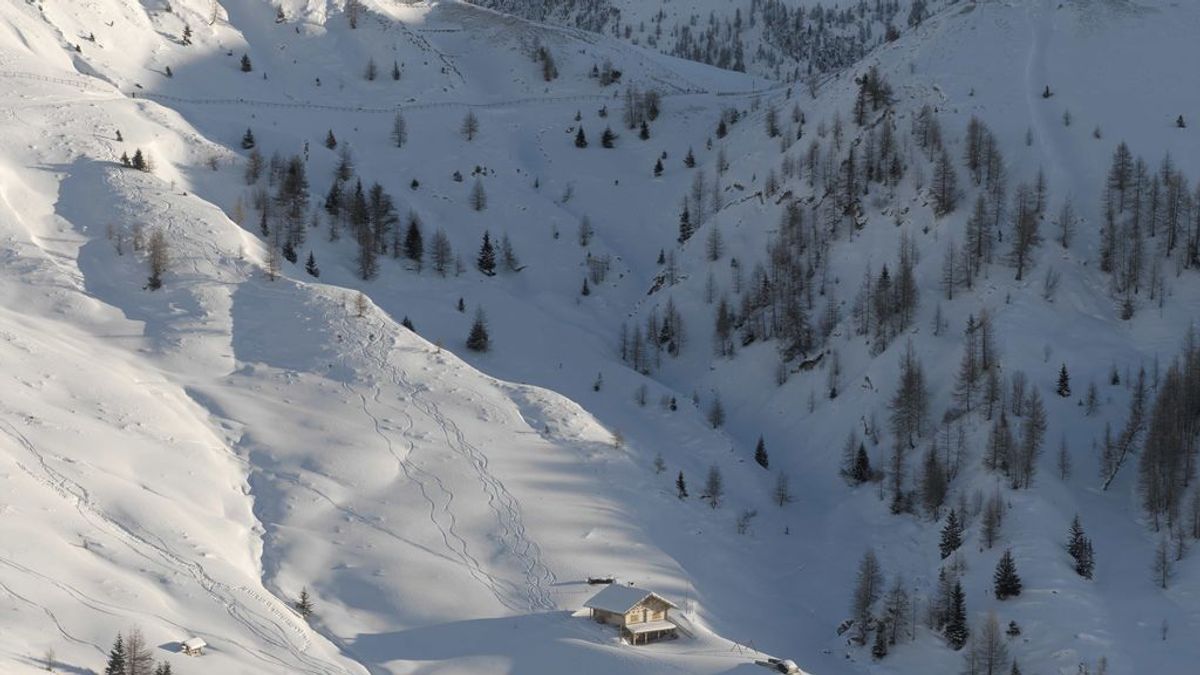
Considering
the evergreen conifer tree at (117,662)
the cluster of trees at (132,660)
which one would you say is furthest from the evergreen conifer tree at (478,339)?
the evergreen conifer tree at (117,662)

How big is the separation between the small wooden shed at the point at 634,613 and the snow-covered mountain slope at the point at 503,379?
0.92m

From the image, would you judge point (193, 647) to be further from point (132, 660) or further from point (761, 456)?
point (761, 456)

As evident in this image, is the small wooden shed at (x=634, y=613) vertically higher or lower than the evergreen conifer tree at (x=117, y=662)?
lower

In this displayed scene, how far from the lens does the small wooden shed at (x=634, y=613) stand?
51.5 metres

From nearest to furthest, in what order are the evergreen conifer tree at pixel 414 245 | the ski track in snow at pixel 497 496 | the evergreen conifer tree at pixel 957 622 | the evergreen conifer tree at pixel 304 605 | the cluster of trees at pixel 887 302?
the evergreen conifer tree at pixel 304 605
the evergreen conifer tree at pixel 957 622
the ski track in snow at pixel 497 496
the cluster of trees at pixel 887 302
the evergreen conifer tree at pixel 414 245

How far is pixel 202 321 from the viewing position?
68.2 meters

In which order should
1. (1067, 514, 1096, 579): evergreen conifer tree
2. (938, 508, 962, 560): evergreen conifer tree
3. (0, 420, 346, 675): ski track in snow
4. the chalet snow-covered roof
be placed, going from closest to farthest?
(0, 420, 346, 675): ski track in snow < the chalet snow-covered roof < (1067, 514, 1096, 579): evergreen conifer tree < (938, 508, 962, 560): evergreen conifer tree

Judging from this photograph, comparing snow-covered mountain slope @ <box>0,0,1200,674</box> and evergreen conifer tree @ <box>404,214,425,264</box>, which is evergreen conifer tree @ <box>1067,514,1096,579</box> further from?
evergreen conifer tree @ <box>404,214,425,264</box>

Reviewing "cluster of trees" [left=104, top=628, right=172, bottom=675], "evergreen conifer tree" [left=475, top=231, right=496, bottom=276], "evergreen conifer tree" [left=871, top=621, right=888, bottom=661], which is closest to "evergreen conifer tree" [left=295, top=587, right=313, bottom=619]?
"cluster of trees" [left=104, top=628, right=172, bottom=675]

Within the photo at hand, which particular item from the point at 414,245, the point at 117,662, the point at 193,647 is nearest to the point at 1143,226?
the point at 414,245

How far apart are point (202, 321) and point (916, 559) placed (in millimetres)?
40320

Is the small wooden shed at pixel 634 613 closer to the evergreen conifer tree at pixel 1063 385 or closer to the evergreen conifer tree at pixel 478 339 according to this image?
the evergreen conifer tree at pixel 1063 385

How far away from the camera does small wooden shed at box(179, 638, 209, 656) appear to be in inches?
1678

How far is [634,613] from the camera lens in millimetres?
51781
